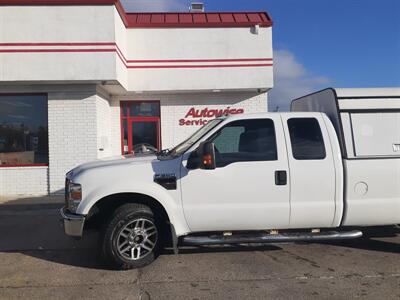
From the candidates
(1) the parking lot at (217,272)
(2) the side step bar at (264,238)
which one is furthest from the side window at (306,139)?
(1) the parking lot at (217,272)

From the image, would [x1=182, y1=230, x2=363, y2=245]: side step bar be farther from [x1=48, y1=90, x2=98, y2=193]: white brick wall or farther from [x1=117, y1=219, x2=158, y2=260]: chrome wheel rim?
[x1=48, y1=90, x2=98, y2=193]: white brick wall

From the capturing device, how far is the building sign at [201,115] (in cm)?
1440

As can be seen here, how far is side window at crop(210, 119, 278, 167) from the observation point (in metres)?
5.84

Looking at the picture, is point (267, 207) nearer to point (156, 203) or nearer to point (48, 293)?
point (156, 203)

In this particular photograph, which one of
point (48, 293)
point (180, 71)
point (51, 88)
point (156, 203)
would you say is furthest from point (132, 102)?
point (48, 293)

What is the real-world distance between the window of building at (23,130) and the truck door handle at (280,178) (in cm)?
Result: 835

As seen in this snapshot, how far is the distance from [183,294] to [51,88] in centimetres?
880

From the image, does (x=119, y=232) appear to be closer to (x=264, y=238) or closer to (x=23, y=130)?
(x=264, y=238)

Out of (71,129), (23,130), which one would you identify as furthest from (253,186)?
(23,130)

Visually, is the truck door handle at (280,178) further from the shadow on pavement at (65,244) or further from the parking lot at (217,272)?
the shadow on pavement at (65,244)

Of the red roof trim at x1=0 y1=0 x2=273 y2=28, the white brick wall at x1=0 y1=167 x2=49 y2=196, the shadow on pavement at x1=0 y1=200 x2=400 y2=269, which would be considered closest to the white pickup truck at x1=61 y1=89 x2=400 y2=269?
the shadow on pavement at x1=0 y1=200 x2=400 y2=269

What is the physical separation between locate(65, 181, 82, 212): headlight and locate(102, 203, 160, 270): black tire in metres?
0.50

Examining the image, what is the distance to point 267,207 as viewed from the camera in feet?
18.9

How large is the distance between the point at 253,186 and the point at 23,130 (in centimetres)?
883
